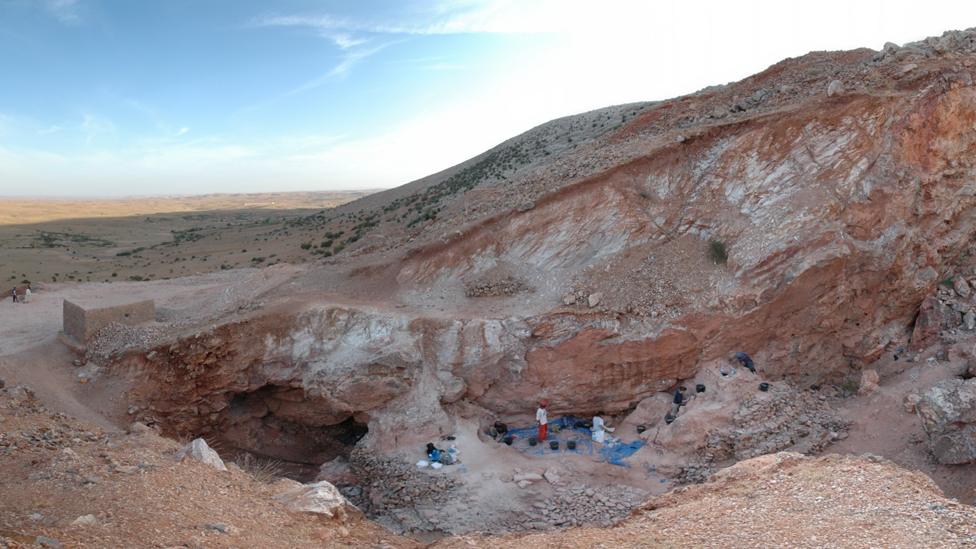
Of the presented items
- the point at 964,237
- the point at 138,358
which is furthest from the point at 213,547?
the point at 964,237

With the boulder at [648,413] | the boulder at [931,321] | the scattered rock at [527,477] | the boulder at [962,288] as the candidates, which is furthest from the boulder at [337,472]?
the boulder at [962,288]

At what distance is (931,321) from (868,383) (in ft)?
7.84

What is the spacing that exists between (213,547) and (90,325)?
10201mm

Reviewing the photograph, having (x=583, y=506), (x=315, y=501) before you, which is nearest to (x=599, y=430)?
(x=583, y=506)

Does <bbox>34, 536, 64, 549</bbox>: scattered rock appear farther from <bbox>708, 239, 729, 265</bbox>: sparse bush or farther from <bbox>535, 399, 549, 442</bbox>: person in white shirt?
<bbox>708, 239, 729, 265</bbox>: sparse bush

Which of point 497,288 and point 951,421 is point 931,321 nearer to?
point 951,421

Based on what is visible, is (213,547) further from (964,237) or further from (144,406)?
(964,237)

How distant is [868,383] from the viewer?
12.7 m

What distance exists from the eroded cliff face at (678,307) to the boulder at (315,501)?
4.64 m

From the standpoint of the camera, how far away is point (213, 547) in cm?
545

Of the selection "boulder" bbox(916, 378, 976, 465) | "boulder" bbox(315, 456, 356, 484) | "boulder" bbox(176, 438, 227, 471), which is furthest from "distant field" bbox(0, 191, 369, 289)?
"boulder" bbox(916, 378, 976, 465)

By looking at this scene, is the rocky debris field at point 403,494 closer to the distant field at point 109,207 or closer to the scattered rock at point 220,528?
the scattered rock at point 220,528

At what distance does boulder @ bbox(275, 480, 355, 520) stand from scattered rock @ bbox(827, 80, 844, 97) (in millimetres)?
13885

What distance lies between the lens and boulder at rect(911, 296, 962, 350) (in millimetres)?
13141
